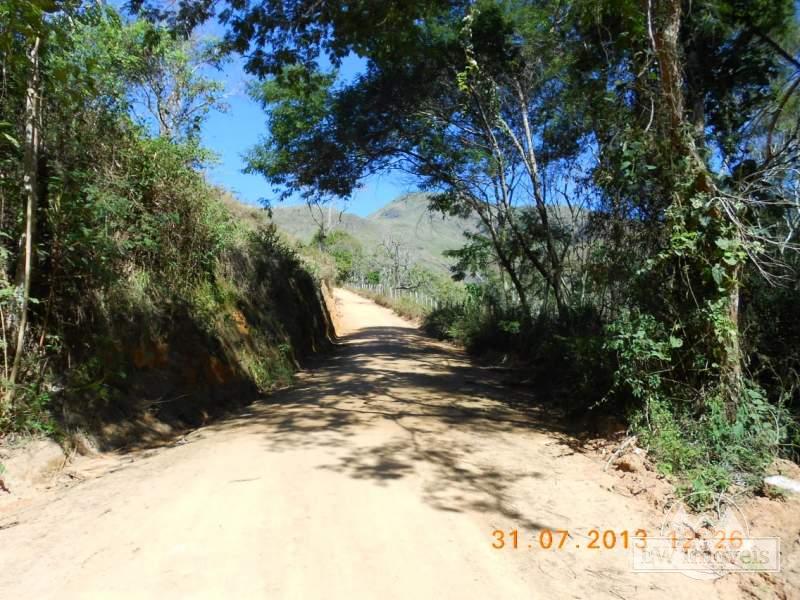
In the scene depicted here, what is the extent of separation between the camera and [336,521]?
364cm

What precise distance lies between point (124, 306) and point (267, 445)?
274 centimetres

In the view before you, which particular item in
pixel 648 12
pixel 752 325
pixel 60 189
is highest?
pixel 648 12

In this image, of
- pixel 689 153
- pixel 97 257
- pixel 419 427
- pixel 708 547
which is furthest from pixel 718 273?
pixel 97 257

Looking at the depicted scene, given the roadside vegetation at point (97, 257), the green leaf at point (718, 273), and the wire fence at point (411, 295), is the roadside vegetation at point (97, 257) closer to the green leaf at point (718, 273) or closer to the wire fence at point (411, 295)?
the green leaf at point (718, 273)

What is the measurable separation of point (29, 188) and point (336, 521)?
4.18m

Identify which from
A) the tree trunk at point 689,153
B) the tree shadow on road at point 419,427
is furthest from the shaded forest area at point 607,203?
Result: the tree shadow on road at point 419,427

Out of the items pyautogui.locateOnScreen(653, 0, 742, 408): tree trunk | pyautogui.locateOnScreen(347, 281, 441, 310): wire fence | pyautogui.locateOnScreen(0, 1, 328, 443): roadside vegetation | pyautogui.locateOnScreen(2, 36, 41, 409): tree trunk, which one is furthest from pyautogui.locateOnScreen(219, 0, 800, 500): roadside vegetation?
pyautogui.locateOnScreen(347, 281, 441, 310): wire fence

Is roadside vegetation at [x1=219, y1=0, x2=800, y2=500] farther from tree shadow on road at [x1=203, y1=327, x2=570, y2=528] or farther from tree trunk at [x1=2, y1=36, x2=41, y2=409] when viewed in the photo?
tree trunk at [x1=2, y1=36, x2=41, y2=409]

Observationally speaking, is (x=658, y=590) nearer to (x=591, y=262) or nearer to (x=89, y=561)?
(x=89, y=561)

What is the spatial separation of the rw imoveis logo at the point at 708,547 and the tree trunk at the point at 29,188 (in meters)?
5.38

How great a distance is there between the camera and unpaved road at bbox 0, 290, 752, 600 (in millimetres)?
2939

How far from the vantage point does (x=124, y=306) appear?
661 centimetres

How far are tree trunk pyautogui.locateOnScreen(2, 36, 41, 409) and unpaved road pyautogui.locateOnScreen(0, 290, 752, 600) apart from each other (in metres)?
1.62

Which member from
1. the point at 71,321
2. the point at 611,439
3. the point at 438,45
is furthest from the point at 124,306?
the point at 438,45
